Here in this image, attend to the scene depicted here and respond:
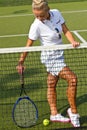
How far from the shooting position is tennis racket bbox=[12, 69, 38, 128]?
572 cm

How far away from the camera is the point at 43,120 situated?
20.2 ft

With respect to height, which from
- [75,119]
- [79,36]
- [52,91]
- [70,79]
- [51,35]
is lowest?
[79,36]

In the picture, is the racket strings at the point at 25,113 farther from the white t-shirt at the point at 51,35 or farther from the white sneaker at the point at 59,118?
the white t-shirt at the point at 51,35

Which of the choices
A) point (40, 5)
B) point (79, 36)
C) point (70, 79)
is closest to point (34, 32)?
point (40, 5)

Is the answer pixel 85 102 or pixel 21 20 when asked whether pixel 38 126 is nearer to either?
pixel 85 102

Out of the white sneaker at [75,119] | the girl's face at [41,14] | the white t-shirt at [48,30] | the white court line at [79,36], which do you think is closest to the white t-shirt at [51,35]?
the white t-shirt at [48,30]

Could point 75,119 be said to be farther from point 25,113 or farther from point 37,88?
point 37,88

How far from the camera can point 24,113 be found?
19.1 feet

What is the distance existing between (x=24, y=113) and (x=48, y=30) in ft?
4.39

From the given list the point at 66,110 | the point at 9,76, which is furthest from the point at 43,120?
the point at 9,76

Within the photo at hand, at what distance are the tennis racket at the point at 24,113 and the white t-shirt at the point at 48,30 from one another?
696mm

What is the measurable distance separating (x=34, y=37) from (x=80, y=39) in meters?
5.98

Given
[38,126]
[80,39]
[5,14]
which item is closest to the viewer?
[38,126]

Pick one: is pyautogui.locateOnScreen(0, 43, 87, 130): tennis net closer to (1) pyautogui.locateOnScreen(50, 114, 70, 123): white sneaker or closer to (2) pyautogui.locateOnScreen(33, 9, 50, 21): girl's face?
(1) pyautogui.locateOnScreen(50, 114, 70, 123): white sneaker
